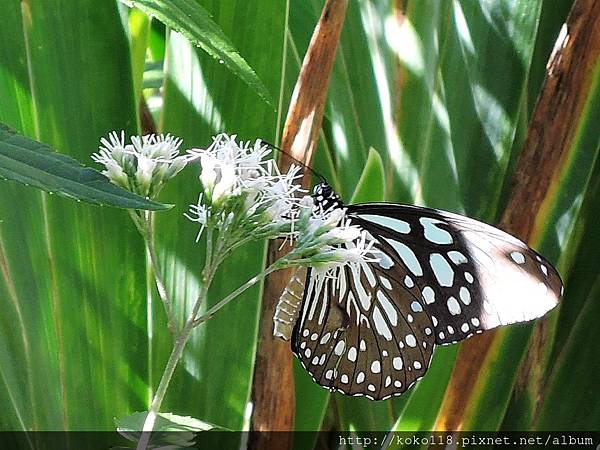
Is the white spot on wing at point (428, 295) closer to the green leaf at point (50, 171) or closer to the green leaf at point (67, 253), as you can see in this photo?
the green leaf at point (67, 253)

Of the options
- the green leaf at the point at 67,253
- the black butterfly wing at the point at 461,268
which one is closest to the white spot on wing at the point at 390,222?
the black butterfly wing at the point at 461,268

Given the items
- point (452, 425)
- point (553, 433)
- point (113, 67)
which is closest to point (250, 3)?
point (113, 67)

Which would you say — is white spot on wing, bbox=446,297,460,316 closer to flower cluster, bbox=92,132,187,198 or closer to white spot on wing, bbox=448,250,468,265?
white spot on wing, bbox=448,250,468,265

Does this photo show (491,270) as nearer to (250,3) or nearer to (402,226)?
(402,226)

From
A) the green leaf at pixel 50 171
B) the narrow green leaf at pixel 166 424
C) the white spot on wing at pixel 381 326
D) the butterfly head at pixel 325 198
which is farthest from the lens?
the white spot on wing at pixel 381 326

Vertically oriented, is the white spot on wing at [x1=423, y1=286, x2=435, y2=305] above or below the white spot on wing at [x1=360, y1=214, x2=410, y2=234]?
below

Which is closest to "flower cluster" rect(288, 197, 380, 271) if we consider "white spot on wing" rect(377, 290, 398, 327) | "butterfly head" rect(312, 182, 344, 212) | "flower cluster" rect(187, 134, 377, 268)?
"flower cluster" rect(187, 134, 377, 268)

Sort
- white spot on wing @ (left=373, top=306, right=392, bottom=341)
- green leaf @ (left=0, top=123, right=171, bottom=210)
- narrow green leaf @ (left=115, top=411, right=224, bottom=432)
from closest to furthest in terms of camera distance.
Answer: green leaf @ (left=0, top=123, right=171, bottom=210) < narrow green leaf @ (left=115, top=411, right=224, bottom=432) < white spot on wing @ (left=373, top=306, right=392, bottom=341)
